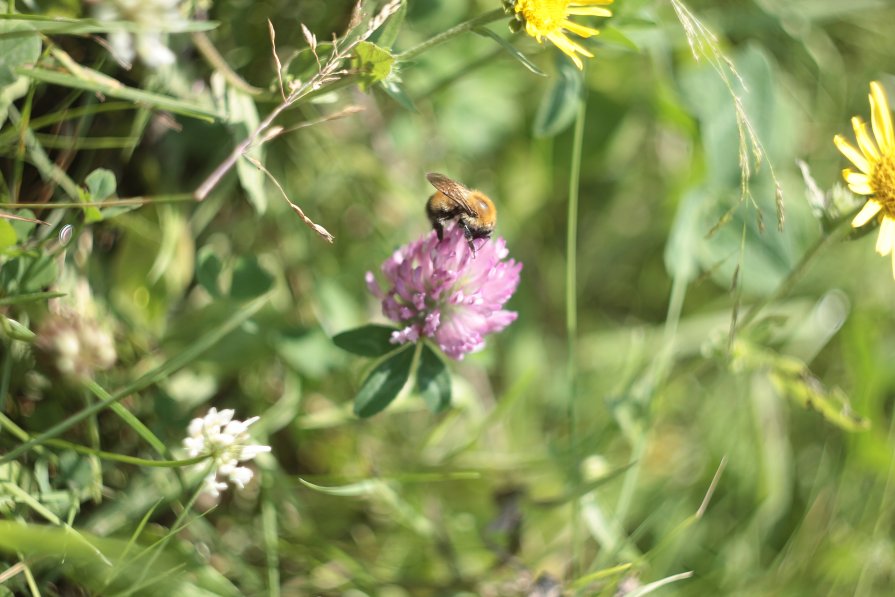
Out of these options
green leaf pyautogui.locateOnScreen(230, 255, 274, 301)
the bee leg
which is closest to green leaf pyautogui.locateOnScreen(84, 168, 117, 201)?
green leaf pyautogui.locateOnScreen(230, 255, 274, 301)

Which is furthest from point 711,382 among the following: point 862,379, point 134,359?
point 134,359

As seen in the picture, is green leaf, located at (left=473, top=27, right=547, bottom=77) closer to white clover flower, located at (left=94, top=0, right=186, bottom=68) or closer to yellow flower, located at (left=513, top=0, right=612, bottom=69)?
yellow flower, located at (left=513, top=0, right=612, bottom=69)

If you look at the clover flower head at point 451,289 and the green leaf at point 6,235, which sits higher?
the green leaf at point 6,235

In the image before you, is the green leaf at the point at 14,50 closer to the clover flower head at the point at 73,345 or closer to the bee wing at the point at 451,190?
the clover flower head at the point at 73,345

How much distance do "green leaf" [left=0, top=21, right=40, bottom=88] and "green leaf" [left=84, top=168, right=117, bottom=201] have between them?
20cm

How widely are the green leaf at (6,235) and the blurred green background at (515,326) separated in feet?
0.42

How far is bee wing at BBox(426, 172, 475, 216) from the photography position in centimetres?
145

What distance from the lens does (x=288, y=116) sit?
2037 millimetres

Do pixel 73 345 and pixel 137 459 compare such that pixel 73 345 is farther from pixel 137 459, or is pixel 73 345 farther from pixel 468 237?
pixel 468 237

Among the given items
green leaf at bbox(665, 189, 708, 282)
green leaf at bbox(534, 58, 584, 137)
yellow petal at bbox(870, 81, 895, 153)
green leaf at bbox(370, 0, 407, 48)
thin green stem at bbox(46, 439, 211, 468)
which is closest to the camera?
thin green stem at bbox(46, 439, 211, 468)

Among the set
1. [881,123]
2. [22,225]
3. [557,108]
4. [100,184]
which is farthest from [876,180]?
[22,225]

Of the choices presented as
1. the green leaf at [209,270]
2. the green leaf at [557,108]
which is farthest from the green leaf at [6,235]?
the green leaf at [557,108]

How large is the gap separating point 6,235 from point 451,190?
74 centimetres

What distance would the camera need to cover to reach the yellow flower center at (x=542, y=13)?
1.47m
